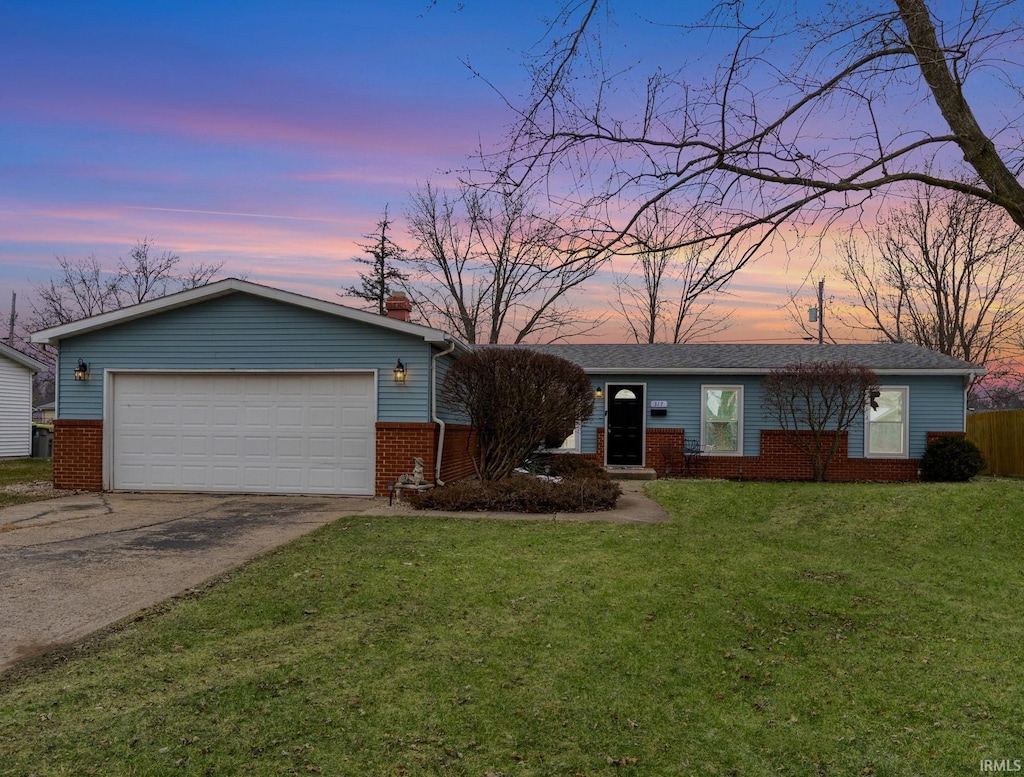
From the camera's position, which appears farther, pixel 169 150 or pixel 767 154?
pixel 169 150

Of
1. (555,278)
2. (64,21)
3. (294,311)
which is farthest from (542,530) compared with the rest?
(64,21)

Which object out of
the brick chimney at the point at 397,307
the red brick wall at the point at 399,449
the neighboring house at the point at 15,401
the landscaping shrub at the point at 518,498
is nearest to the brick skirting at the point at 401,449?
the red brick wall at the point at 399,449

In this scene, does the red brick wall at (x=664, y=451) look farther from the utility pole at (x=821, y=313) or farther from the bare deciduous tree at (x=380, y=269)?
the bare deciduous tree at (x=380, y=269)

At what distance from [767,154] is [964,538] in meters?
5.74

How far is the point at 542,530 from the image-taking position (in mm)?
8188

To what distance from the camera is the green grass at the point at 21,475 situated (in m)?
11.1

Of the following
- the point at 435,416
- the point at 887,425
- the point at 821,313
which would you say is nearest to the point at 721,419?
the point at 887,425

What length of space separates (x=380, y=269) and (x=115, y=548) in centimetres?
2857

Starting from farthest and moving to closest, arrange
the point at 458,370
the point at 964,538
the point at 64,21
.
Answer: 1. the point at 458,370
2. the point at 64,21
3. the point at 964,538

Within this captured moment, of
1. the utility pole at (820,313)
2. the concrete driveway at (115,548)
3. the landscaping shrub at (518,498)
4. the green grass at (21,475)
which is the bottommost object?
the green grass at (21,475)

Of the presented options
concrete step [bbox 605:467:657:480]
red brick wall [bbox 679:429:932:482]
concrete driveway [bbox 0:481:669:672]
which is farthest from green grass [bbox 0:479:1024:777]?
red brick wall [bbox 679:429:932:482]

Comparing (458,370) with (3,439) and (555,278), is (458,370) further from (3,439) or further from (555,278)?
(3,439)

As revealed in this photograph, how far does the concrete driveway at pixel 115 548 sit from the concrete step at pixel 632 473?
21.1ft

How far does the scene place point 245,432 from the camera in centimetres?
1196
